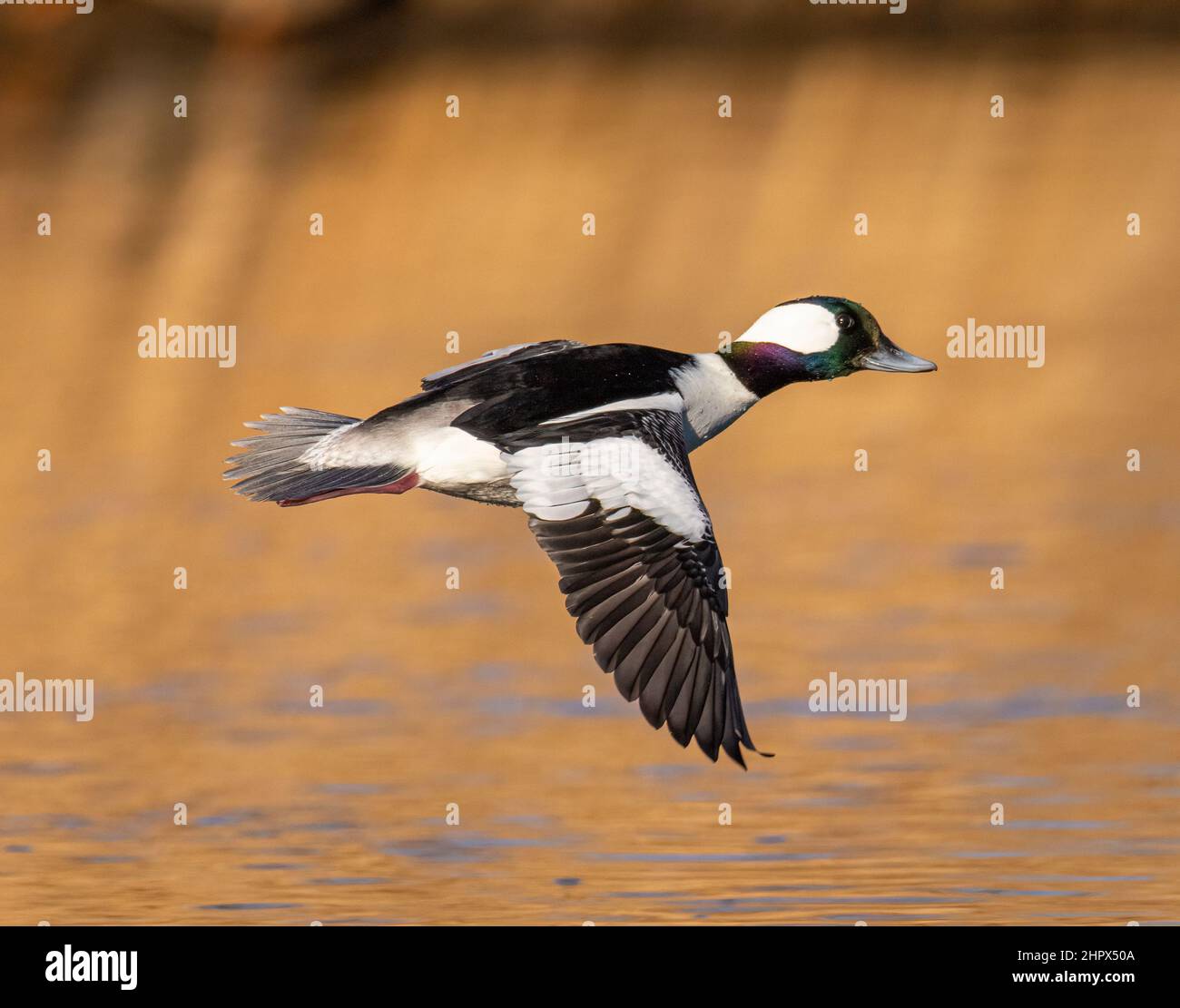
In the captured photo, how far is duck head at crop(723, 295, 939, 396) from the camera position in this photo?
8.19 metres

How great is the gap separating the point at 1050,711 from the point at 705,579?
3.89m

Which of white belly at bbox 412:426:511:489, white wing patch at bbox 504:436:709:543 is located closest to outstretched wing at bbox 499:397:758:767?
white wing patch at bbox 504:436:709:543

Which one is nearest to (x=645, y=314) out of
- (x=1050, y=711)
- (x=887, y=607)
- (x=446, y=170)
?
(x=446, y=170)

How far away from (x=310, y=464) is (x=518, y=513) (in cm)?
675

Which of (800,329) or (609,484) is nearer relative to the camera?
(609,484)

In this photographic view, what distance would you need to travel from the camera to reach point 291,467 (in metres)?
8.11

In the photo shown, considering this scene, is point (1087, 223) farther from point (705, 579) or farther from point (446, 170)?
point (705, 579)

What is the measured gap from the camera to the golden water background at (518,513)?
8.78 m

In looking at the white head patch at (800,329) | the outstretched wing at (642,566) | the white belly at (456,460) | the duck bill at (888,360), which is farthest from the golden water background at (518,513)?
the white head patch at (800,329)

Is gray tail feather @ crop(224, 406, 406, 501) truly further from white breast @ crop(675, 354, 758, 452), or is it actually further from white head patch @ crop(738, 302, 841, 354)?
white head patch @ crop(738, 302, 841, 354)

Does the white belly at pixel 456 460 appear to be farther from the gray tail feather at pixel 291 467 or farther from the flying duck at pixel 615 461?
the gray tail feather at pixel 291 467

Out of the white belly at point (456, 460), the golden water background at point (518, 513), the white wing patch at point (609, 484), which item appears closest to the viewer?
the white wing patch at point (609, 484)

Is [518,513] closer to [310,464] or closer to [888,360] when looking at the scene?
[888,360]

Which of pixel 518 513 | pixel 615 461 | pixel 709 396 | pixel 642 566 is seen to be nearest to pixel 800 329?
pixel 709 396
